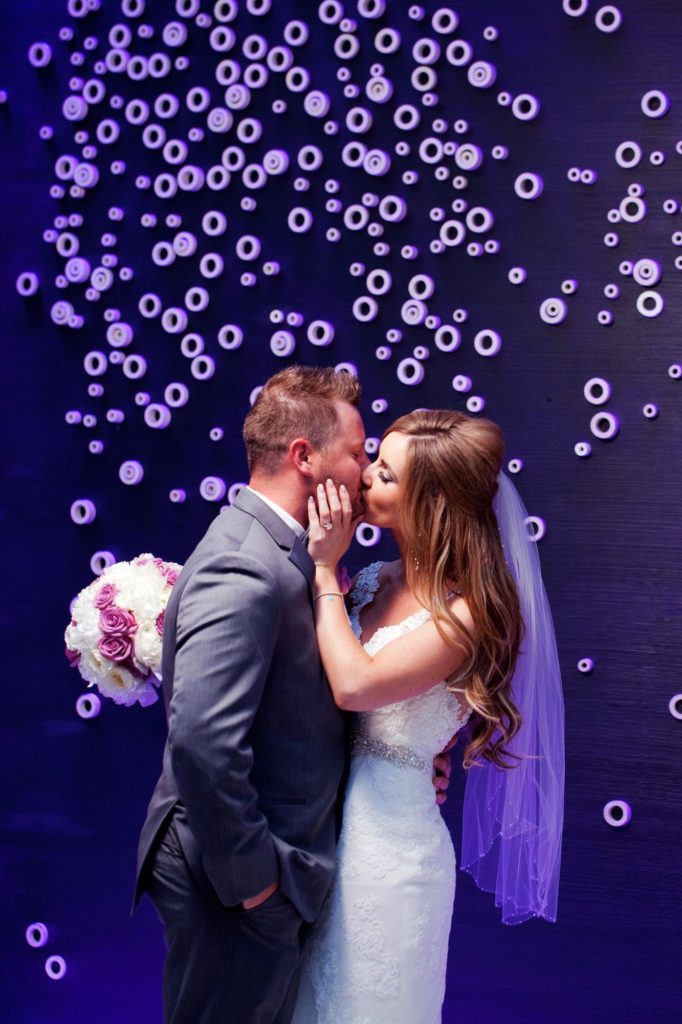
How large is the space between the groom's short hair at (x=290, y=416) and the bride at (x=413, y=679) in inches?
4.4

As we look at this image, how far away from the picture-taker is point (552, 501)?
2.85m

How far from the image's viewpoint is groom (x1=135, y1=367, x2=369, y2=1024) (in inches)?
74.2

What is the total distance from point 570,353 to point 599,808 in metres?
1.12

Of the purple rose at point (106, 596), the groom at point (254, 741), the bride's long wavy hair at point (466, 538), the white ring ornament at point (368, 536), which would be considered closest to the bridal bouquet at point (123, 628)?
the purple rose at point (106, 596)

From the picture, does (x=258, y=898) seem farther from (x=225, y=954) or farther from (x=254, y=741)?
(x=254, y=741)

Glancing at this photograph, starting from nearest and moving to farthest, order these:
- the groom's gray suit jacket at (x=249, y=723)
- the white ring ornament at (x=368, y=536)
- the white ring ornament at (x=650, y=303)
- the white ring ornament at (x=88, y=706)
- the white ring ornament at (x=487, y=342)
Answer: the groom's gray suit jacket at (x=249, y=723), the white ring ornament at (x=650, y=303), the white ring ornament at (x=487, y=342), the white ring ornament at (x=368, y=536), the white ring ornament at (x=88, y=706)

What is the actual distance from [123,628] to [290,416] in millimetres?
588

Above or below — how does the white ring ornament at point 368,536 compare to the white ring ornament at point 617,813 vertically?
above

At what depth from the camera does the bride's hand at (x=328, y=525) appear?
2102 millimetres

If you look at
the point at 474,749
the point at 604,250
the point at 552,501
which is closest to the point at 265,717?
the point at 474,749

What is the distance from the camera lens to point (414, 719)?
219 cm

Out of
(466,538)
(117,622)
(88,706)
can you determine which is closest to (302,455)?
(466,538)

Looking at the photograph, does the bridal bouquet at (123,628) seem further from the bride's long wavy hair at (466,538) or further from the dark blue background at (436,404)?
the dark blue background at (436,404)

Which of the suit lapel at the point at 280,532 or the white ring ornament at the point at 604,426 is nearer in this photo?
the suit lapel at the point at 280,532
